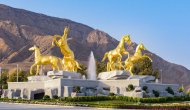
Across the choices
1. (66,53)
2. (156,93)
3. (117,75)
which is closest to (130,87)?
(156,93)

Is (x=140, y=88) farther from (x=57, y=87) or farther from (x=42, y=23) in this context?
(x=42, y=23)

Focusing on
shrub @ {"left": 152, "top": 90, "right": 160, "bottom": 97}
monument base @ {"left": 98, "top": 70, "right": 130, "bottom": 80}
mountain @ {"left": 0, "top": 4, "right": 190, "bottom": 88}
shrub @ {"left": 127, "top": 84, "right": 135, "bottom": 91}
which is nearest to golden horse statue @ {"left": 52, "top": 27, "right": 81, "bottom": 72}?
monument base @ {"left": 98, "top": 70, "right": 130, "bottom": 80}

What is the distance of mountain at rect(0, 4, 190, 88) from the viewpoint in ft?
353

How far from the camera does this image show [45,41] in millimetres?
115312

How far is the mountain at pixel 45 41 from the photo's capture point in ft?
353

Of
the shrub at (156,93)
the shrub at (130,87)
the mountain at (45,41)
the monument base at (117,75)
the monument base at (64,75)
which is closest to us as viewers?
the shrub at (130,87)

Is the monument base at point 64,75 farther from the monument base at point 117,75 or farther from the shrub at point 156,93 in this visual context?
the shrub at point 156,93

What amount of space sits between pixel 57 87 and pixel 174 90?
11532mm

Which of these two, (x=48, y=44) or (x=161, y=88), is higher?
(x=48, y=44)

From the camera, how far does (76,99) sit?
1013 inches

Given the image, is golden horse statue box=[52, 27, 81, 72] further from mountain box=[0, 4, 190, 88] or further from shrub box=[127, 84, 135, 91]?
mountain box=[0, 4, 190, 88]

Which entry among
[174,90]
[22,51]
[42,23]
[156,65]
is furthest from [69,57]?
[42,23]

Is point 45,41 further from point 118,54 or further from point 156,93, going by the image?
point 156,93

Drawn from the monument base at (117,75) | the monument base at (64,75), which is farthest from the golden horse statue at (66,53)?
the monument base at (117,75)
